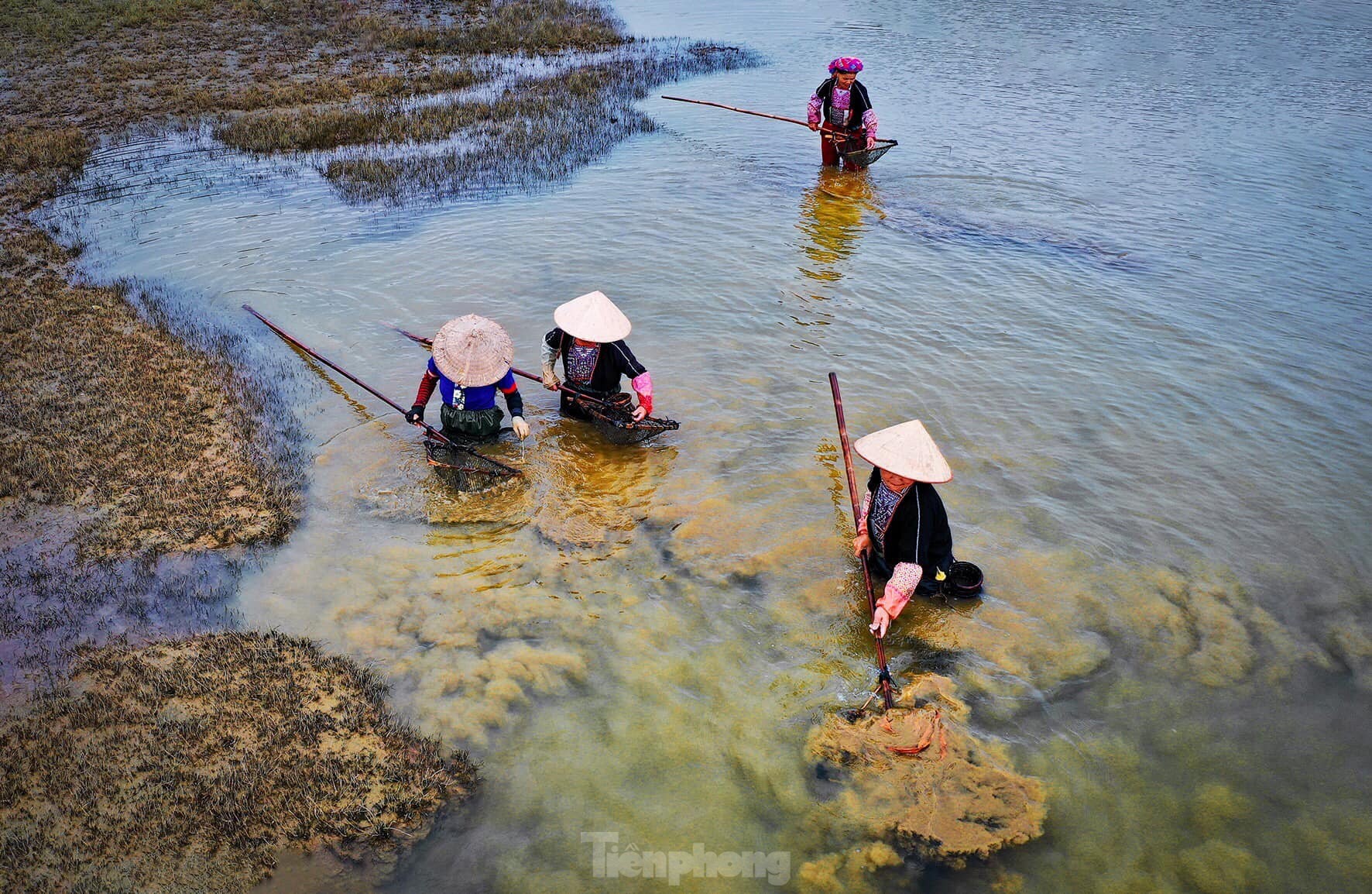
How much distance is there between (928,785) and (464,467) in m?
4.32

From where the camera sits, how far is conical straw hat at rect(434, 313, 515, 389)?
6676mm

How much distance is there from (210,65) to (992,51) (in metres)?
19.6

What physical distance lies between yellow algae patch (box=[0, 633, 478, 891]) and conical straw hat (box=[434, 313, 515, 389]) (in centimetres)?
237

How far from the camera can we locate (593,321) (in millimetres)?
7102

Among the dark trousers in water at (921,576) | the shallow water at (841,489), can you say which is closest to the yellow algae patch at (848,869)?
the shallow water at (841,489)

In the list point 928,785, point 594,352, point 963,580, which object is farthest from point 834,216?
point 928,785

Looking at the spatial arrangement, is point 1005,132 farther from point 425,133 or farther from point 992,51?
point 425,133

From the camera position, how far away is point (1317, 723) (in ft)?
16.7

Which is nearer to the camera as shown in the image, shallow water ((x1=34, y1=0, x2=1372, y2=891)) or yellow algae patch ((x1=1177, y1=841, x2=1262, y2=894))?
yellow algae patch ((x1=1177, y1=841, x2=1262, y2=894))

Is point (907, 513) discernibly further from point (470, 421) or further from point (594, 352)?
point (470, 421)

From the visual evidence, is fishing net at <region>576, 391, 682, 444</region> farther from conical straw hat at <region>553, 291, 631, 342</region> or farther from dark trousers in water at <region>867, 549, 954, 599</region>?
dark trousers in water at <region>867, 549, 954, 599</region>

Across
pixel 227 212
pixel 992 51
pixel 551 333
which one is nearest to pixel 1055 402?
pixel 551 333

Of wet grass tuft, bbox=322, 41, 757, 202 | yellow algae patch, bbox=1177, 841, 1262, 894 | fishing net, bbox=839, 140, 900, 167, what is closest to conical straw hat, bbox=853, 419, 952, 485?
yellow algae patch, bbox=1177, 841, 1262, 894

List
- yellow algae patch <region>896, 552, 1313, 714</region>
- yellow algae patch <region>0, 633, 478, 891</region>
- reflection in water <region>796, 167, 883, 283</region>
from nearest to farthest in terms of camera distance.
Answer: yellow algae patch <region>0, 633, 478, 891</region>, yellow algae patch <region>896, 552, 1313, 714</region>, reflection in water <region>796, 167, 883, 283</region>
